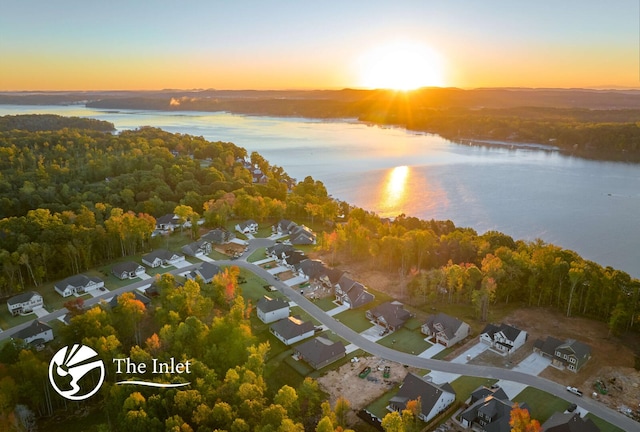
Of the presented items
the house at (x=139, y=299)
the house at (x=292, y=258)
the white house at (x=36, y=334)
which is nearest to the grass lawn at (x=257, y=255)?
the house at (x=292, y=258)

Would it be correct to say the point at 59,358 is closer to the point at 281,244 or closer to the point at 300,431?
the point at 300,431

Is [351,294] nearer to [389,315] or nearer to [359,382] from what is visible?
[389,315]

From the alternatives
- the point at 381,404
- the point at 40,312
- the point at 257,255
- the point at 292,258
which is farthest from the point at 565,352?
the point at 40,312

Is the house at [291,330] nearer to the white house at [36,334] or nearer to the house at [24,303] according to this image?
the white house at [36,334]

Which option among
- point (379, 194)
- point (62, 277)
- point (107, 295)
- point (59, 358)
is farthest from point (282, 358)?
point (379, 194)

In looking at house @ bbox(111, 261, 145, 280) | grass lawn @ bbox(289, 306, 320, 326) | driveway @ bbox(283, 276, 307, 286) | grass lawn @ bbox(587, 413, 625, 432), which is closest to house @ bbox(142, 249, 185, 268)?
house @ bbox(111, 261, 145, 280)
